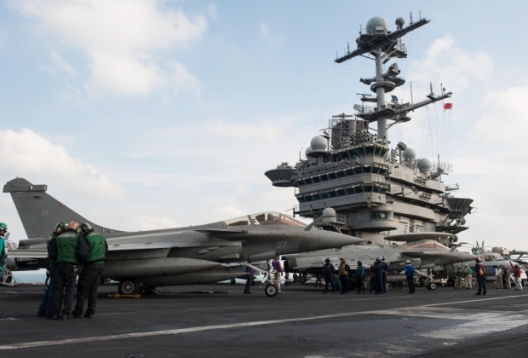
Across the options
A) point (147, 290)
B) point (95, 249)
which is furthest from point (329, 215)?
point (95, 249)

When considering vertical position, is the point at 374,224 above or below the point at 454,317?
above

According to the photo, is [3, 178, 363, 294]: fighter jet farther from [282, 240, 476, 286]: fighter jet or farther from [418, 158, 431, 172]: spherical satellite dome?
[418, 158, 431, 172]: spherical satellite dome

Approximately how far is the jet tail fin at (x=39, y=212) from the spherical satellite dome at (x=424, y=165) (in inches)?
1702

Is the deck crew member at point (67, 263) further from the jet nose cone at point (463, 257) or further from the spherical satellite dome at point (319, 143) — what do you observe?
the spherical satellite dome at point (319, 143)

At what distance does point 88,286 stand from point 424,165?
4974 cm

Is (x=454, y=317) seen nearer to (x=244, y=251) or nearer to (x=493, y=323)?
(x=493, y=323)

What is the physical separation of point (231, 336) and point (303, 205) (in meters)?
42.2

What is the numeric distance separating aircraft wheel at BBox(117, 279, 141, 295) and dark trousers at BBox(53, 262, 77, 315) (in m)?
7.74

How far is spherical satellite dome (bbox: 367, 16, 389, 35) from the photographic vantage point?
167 feet

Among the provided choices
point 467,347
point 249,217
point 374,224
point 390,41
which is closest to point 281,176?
point 374,224

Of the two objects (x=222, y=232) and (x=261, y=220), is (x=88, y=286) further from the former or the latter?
(x=261, y=220)

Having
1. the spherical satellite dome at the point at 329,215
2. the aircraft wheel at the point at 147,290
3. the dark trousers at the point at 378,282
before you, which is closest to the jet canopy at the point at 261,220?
the aircraft wheel at the point at 147,290

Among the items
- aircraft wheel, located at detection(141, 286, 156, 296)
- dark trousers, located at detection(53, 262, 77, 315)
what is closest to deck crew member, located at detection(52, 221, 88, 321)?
dark trousers, located at detection(53, 262, 77, 315)

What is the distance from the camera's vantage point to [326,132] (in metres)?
49.6
